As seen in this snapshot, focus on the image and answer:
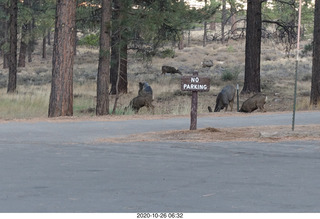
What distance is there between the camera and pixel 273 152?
523 inches

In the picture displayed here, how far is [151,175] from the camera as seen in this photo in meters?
10.5

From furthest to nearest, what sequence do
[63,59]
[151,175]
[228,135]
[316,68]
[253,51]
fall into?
[253,51] → [316,68] → [63,59] → [228,135] → [151,175]

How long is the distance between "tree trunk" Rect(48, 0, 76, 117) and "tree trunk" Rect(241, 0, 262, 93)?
12.0 m

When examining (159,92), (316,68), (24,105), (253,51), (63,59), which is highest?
(253,51)

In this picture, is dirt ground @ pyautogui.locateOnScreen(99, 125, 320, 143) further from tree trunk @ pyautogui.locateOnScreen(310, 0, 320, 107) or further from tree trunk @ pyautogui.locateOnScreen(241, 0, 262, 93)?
tree trunk @ pyautogui.locateOnScreen(241, 0, 262, 93)

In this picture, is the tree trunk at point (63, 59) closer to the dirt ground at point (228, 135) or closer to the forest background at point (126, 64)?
the forest background at point (126, 64)

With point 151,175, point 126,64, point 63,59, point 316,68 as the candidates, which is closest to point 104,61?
point 63,59

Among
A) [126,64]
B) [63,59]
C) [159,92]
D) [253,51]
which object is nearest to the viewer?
[63,59]

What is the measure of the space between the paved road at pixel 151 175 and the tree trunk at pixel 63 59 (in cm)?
648

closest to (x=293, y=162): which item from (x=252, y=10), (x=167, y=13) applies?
(x=167, y=13)

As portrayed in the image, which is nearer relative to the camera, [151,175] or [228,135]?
[151,175]

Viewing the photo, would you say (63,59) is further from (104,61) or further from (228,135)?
(228,135)

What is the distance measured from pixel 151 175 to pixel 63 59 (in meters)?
13.4

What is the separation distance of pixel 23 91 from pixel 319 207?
98.0 ft
